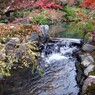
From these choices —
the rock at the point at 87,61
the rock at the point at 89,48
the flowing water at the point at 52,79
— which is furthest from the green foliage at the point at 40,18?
the rock at the point at 87,61

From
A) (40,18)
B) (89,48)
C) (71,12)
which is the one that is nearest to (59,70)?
(89,48)

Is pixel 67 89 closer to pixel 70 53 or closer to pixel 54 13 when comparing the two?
pixel 70 53

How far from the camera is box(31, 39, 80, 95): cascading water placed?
8312mm

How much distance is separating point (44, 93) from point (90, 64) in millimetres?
2127

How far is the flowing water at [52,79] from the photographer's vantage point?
8234 mm

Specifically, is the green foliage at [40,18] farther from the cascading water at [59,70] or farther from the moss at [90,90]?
the moss at [90,90]

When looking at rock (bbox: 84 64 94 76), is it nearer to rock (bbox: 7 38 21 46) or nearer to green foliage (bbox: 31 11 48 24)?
rock (bbox: 7 38 21 46)

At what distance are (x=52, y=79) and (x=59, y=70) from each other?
0.99m

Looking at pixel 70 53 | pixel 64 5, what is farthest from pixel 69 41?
pixel 64 5

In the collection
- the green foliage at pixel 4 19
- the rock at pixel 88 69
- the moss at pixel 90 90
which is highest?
the green foliage at pixel 4 19

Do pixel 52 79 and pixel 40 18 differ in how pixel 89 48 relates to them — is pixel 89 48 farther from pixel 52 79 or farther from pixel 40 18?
pixel 40 18

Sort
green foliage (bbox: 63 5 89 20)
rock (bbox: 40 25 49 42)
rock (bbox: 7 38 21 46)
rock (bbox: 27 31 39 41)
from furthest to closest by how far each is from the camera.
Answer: green foliage (bbox: 63 5 89 20) → rock (bbox: 40 25 49 42) → rock (bbox: 27 31 39 41) → rock (bbox: 7 38 21 46)

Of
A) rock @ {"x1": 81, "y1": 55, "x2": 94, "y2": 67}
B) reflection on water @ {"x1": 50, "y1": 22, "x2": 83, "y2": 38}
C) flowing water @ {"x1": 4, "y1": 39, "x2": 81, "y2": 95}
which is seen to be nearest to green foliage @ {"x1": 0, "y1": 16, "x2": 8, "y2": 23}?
reflection on water @ {"x1": 50, "y1": 22, "x2": 83, "y2": 38}

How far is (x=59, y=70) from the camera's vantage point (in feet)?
33.2
